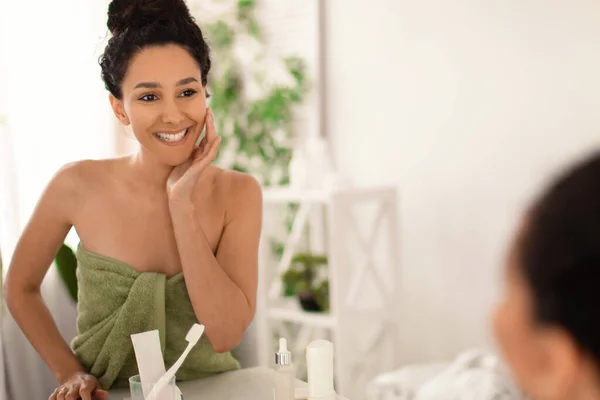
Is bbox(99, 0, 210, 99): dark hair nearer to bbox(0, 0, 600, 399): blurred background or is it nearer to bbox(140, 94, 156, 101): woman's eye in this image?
bbox(140, 94, 156, 101): woman's eye

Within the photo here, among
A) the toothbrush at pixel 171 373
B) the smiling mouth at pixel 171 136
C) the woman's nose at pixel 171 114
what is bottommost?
the toothbrush at pixel 171 373

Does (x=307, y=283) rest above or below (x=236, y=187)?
below

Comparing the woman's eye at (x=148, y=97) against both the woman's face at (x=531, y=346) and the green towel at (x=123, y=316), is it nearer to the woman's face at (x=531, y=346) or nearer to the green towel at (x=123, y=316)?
the green towel at (x=123, y=316)

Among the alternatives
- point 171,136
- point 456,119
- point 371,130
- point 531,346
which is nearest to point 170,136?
point 171,136

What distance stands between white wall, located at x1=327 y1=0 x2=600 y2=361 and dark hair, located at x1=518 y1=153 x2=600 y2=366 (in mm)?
1526

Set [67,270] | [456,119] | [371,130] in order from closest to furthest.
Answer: [67,270]
[456,119]
[371,130]

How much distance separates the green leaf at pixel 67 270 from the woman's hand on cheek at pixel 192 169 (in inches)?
17.1

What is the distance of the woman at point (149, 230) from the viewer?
1.16 metres

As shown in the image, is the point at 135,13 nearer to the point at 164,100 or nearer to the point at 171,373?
the point at 164,100

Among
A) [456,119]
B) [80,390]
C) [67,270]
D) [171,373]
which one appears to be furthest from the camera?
[456,119]

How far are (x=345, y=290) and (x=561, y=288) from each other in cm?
201

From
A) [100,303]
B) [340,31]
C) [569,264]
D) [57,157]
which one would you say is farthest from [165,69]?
[340,31]

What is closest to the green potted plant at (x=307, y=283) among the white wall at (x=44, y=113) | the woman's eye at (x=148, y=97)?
A: the white wall at (x=44, y=113)

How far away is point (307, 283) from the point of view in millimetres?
2486
